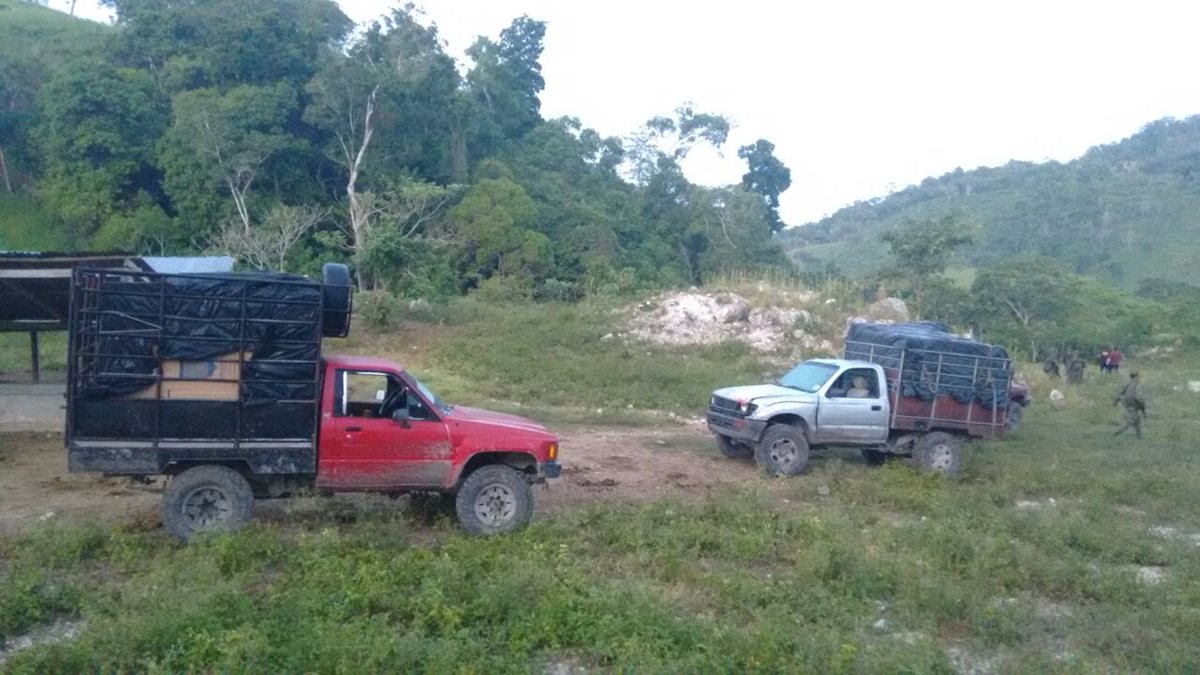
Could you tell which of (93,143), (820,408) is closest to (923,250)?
(820,408)

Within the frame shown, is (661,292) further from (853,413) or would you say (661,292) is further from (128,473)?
(128,473)

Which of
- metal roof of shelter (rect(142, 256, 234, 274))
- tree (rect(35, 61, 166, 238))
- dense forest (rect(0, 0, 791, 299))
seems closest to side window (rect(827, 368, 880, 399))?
metal roof of shelter (rect(142, 256, 234, 274))

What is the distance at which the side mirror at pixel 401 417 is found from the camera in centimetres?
949

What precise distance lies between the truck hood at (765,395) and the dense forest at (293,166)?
16.4m

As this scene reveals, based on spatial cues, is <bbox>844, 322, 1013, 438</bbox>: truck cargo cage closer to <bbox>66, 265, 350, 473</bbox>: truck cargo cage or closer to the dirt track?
the dirt track

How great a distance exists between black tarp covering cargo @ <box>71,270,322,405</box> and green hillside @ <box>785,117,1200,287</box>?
46.1 metres

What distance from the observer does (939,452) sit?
15008 millimetres

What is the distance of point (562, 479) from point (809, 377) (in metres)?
4.33

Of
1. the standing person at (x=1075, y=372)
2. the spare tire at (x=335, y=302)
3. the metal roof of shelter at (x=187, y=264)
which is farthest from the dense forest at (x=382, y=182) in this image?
the spare tire at (x=335, y=302)

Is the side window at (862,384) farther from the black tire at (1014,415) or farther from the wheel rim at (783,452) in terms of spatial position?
the black tire at (1014,415)

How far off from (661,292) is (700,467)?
1602 centimetres

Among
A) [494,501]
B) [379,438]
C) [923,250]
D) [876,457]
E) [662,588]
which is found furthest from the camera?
[923,250]

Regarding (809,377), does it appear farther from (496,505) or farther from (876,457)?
(496,505)

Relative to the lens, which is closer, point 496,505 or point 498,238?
point 496,505
